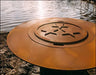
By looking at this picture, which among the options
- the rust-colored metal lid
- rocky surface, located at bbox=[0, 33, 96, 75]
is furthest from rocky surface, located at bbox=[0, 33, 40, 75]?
the rust-colored metal lid

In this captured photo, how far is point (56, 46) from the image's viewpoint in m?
1.16

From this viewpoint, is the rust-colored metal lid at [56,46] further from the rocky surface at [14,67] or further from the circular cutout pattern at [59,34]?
the rocky surface at [14,67]

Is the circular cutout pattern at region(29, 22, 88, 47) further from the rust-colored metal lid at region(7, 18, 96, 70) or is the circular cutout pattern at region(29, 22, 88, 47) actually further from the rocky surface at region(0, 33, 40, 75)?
the rocky surface at region(0, 33, 40, 75)

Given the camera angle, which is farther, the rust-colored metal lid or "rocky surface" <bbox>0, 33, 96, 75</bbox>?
"rocky surface" <bbox>0, 33, 96, 75</bbox>

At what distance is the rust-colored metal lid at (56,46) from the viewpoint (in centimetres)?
99

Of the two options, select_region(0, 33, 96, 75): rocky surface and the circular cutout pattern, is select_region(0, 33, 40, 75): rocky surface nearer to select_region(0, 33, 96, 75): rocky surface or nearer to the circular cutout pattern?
select_region(0, 33, 96, 75): rocky surface

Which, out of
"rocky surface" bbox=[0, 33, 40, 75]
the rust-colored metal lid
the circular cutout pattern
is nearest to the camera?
the rust-colored metal lid

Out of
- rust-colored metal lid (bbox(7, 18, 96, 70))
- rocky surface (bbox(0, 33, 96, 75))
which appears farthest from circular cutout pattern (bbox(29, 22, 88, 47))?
rocky surface (bbox(0, 33, 96, 75))

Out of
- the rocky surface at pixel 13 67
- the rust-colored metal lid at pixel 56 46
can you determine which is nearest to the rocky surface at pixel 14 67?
the rocky surface at pixel 13 67

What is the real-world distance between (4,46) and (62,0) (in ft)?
20.7

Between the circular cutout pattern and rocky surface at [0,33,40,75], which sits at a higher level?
the circular cutout pattern

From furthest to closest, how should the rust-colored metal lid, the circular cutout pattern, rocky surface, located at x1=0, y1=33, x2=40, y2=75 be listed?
rocky surface, located at x1=0, y1=33, x2=40, y2=75 → the circular cutout pattern → the rust-colored metal lid

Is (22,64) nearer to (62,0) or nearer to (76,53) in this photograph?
(76,53)

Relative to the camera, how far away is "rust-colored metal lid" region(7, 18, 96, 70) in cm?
99
